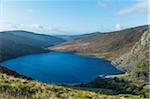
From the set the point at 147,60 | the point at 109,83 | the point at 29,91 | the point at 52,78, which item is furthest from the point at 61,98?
the point at 147,60

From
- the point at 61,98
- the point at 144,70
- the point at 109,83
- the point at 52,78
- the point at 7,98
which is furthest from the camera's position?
the point at 144,70

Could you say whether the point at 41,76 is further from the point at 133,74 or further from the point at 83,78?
the point at 133,74

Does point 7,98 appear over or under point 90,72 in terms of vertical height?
over

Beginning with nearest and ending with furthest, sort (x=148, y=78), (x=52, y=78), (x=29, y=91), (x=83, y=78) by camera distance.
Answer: (x=29, y=91) → (x=52, y=78) → (x=83, y=78) → (x=148, y=78)

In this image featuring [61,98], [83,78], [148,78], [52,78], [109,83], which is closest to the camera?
[61,98]

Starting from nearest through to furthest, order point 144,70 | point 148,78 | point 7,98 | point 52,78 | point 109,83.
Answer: point 7,98
point 109,83
point 52,78
point 148,78
point 144,70

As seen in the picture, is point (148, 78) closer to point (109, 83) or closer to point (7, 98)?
point (109, 83)

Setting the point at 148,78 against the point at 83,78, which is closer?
the point at 83,78

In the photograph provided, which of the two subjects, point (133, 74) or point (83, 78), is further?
point (133, 74)

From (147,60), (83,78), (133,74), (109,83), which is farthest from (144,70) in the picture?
(109,83)
